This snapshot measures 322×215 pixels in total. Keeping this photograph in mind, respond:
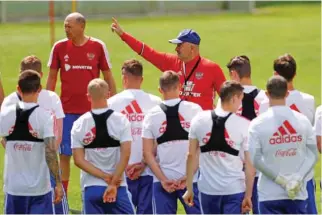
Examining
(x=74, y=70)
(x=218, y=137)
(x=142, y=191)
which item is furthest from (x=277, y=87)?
(x=74, y=70)

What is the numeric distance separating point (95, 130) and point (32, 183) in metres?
0.88

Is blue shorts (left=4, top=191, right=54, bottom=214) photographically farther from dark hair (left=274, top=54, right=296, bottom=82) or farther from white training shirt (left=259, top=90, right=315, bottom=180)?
dark hair (left=274, top=54, right=296, bottom=82)

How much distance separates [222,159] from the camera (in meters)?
10.9

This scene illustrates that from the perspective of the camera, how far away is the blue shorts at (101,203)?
11.1m

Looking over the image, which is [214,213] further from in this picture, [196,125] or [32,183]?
[32,183]

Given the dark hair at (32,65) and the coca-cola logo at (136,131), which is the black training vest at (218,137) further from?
the dark hair at (32,65)

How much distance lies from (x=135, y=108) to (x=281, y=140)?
2.05 metres

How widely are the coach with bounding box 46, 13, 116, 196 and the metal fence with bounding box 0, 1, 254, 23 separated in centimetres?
2540

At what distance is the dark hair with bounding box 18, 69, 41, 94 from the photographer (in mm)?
10977

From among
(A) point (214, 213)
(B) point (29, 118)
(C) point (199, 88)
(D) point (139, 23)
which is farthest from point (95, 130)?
(D) point (139, 23)

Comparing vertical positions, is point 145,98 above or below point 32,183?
above

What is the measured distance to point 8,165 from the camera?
1119cm

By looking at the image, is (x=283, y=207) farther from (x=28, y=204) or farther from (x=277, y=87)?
(x=28, y=204)

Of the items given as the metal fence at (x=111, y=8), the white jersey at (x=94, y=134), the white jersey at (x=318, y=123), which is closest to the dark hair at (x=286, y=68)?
A: the white jersey at (x=318, y=123)
